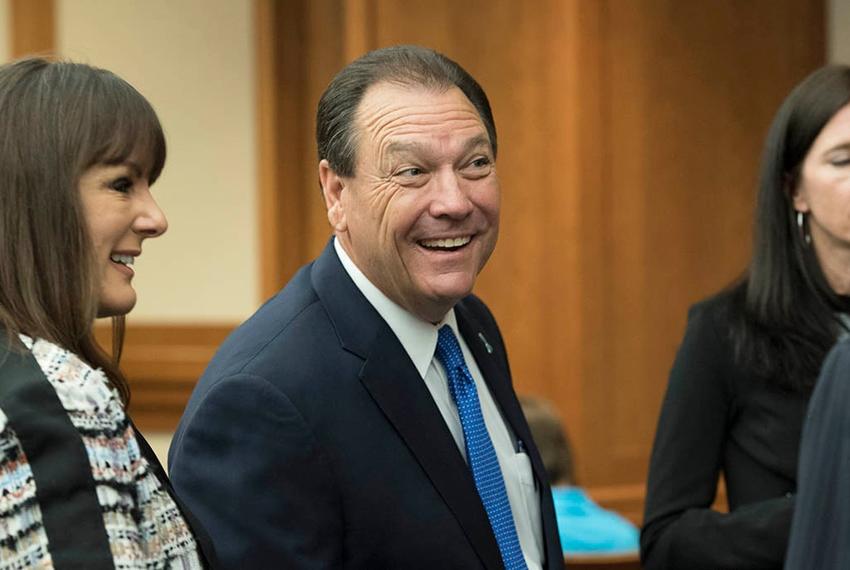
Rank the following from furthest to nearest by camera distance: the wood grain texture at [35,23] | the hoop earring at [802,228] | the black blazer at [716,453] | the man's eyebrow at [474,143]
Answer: the wood grain texture at [35,23], the hoop earring at [802,228], the black blazer at [716,453], the man's eyebrow at [474,143]

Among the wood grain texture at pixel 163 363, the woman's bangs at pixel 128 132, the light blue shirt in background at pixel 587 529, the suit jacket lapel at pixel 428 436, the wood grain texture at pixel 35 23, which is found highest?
the woman's bangs at pixel 128 132

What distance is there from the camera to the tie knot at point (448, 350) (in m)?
2.15

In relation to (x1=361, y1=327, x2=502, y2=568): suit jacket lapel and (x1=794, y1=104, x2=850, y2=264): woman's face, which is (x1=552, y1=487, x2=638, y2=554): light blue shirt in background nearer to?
(x1=794, y1=104, x2=850, y2=264): woman's face

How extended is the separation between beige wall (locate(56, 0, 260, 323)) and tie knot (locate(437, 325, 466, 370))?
11.9ft

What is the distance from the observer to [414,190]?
6.64ft

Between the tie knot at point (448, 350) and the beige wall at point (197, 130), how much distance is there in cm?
363

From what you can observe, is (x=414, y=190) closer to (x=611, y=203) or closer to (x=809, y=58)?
(x=611, y=203)

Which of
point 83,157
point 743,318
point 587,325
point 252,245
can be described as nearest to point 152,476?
point 83,157

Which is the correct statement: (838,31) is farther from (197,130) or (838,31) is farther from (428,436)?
(428,436)

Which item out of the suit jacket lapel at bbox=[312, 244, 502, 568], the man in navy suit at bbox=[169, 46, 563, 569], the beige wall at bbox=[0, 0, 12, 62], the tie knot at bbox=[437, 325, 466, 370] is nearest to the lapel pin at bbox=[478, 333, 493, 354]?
the man in navy suit at bbox=[169, 46, 563, 569]

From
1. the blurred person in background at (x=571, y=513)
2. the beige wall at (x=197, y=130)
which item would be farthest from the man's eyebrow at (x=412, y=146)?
the beige wall at (x=197, y=130)

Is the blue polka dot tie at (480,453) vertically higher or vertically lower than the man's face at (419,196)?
lower

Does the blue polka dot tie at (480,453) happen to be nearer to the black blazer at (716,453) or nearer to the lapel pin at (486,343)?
the lapel pin at (486,343)

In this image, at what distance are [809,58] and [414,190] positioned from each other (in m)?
3.21
